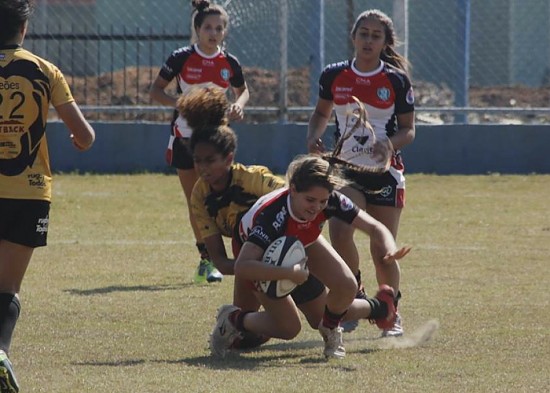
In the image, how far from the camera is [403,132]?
7.09 meters

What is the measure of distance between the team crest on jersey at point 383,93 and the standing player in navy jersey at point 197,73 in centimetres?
212

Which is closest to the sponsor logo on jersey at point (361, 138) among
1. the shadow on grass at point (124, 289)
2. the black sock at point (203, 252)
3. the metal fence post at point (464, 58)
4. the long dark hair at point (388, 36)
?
the long dark hair at point (388, 36)

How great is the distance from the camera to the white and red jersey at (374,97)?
7066mm

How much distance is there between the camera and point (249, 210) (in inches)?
241

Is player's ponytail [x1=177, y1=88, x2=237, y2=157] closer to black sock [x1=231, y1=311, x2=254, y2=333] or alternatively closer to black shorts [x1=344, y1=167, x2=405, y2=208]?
black sock [x1=231, y1=311, x2=254, y2=333]

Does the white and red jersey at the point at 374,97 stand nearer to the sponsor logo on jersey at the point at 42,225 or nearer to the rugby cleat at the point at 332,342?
the rugby cleat at the point at 332,342

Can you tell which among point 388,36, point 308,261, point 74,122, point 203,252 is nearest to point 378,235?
point 308,261

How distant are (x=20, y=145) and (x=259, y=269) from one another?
1244 mm

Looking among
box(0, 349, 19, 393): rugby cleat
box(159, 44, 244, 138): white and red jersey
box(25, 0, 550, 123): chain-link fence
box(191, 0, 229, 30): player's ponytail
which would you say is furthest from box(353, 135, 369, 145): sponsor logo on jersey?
box(25, 0, 550, 123): chain-link fence

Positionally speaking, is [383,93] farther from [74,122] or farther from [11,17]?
[11,17]

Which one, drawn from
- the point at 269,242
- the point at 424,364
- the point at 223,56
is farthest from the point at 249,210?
the point at 223,56

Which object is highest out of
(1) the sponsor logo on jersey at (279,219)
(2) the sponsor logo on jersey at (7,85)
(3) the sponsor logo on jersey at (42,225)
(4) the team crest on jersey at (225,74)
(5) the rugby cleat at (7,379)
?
(2) the sponsor logo on jersey at (7,85)

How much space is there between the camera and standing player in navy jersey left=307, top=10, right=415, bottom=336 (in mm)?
6965

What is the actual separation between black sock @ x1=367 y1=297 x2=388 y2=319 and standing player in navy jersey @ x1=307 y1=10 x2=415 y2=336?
15.6 inches
